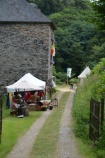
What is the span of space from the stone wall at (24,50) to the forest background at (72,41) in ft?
110

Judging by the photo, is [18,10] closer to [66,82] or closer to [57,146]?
[57,146]

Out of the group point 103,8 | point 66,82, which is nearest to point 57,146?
point 103,8

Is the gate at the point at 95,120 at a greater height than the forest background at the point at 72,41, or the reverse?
the forest background at the point at 72,41

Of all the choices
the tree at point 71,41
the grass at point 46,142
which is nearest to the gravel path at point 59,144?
the grass at point 46,142

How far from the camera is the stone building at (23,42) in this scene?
132 feet

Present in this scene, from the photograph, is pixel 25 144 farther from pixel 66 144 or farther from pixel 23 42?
pixel 23 42

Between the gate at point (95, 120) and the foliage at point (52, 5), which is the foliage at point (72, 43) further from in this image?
the gate at point (95, 120)

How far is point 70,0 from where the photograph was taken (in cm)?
11794

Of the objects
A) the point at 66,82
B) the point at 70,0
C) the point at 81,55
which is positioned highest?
the point at 70,0

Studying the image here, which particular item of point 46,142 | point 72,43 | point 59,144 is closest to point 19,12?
point 46,142

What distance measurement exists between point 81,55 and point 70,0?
39535 mm

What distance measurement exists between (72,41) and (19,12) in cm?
4813

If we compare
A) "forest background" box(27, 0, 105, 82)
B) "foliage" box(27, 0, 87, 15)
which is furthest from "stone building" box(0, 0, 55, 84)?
"foliage" box(27, 0, 87, 15)

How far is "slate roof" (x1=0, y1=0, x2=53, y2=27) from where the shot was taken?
131ft
